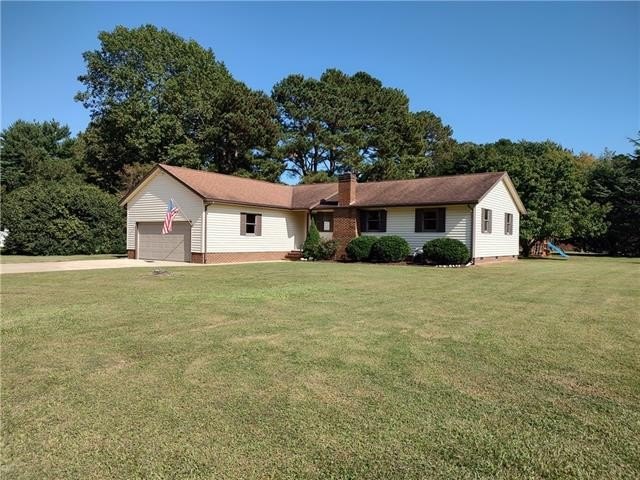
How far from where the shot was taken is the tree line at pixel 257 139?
35.5 meters

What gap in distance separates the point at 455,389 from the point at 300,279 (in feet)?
30.7

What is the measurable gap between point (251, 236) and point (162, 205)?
15.5 ft

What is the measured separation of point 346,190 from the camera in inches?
982

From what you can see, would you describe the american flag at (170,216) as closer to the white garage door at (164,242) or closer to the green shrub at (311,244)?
the white garage door at (164,242)

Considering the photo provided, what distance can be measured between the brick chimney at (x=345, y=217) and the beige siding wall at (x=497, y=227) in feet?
20.2

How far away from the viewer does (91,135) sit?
43031 millimetres

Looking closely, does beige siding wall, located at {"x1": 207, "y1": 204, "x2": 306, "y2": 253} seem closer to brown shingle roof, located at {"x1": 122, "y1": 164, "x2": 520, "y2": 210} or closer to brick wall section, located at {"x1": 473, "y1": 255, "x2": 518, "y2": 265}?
brown shingle roof, located at {"x1": 122, "y1": 164, "x2": 520, "y2": 210}

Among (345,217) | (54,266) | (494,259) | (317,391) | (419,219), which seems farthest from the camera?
(345,217)

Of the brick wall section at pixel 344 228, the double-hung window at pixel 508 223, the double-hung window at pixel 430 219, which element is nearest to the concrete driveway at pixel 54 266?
the brick wall section at pixel 344 228

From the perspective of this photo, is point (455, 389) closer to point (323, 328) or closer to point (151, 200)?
point (323, 328)

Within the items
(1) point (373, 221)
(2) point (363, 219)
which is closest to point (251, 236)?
(2) point (363, 219)

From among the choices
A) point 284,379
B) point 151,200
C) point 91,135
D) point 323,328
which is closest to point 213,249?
point 151,200

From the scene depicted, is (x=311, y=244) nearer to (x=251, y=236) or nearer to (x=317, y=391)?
(x=251, y=236)

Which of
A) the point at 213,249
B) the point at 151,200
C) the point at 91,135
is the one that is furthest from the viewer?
the point at 91,135
